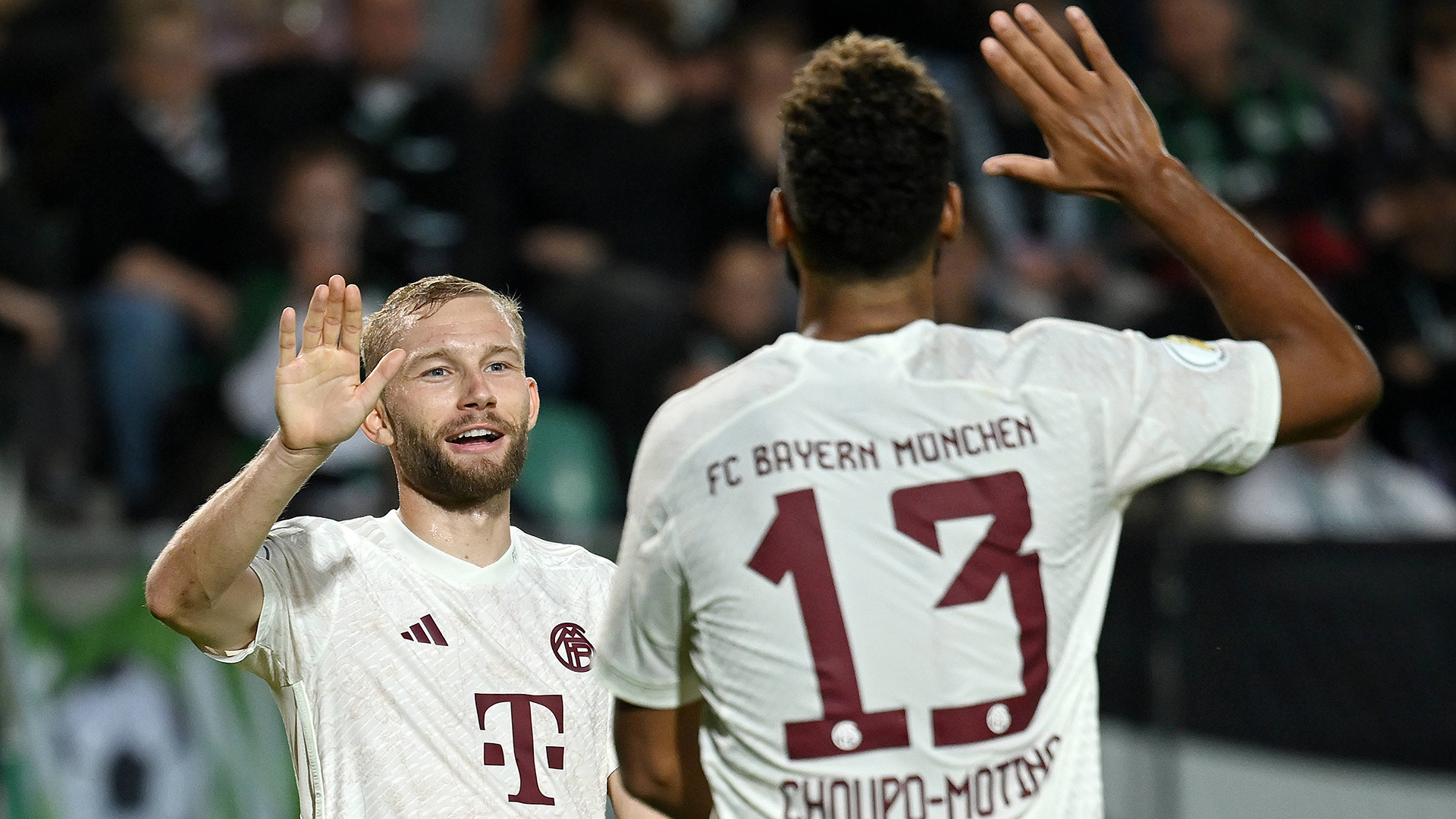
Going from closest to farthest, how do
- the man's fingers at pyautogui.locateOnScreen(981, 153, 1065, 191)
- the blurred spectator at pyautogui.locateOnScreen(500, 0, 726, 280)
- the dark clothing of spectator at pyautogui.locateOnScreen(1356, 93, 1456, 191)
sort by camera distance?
the man's fingers at pyautogui.locateOnScreen(981, 153, 1065, 191)
the blurred spectator at pyautogui.locateOnScreen(500, 0, 726, 280)
the dark clothing of spectator at pyautogui.locateOnScreen(1356, 93, 1456, 191)

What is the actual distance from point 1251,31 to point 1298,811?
548 cm

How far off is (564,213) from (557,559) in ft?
14.9

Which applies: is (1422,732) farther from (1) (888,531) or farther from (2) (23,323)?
(2) (23,323)

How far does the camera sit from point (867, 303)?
259 centimetres

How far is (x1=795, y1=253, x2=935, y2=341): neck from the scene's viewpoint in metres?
2.59

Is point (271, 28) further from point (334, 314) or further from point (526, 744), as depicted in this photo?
point (526, 744)

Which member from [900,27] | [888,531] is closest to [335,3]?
[900,27]

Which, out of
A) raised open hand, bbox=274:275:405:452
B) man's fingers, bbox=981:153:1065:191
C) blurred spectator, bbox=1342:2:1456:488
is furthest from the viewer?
blurred spectator, bbox=1342:2:1456:488

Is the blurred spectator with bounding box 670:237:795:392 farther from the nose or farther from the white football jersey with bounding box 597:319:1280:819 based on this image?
the white football jersey with bounding box 597:319:1280:819

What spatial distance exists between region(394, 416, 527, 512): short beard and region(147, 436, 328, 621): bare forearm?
482 mm

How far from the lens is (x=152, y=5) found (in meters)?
7.81

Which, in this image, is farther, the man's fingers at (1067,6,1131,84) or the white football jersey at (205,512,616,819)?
the white football jersey at (205,512,616,819)

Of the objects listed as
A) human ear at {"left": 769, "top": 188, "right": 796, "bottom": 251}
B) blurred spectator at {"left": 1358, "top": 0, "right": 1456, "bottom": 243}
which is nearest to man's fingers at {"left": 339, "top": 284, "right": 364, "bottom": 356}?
human ear at {"left": 769, "top": 188, "right": 796, "bottom": 251}

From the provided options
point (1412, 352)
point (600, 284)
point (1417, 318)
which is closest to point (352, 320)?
point (600, 284)
